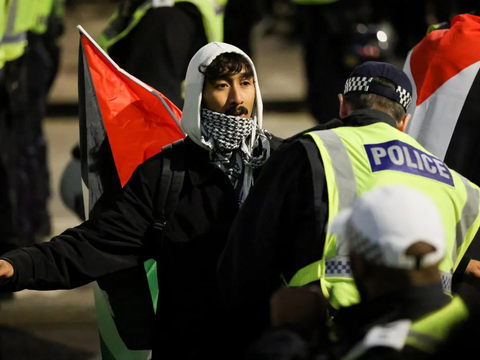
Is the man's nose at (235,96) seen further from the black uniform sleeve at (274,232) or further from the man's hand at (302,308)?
the man's hand at (302,308)

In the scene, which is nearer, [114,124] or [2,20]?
[114,124]

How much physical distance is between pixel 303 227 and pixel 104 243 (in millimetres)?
817

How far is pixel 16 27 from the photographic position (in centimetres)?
580

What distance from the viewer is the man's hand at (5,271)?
2965mm

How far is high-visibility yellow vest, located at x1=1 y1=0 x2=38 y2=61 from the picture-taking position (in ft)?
18.8

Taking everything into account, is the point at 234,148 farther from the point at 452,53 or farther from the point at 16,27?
the point at 16,27

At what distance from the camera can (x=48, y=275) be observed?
310 cm

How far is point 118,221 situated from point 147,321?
22.5 inches

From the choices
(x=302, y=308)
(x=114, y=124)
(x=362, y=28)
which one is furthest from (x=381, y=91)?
(x=362, y=28)

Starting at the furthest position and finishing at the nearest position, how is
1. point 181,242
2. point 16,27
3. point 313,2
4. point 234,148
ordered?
point 313,2 < point 16,27 < point 234,148 < point 181,242

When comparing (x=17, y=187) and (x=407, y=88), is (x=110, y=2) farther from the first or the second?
(x=407, y=88)

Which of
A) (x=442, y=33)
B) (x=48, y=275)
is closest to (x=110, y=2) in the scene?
(x=442, y=33)

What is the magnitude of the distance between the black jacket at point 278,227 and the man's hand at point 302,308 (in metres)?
0.29

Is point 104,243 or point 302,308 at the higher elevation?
point 302,308
